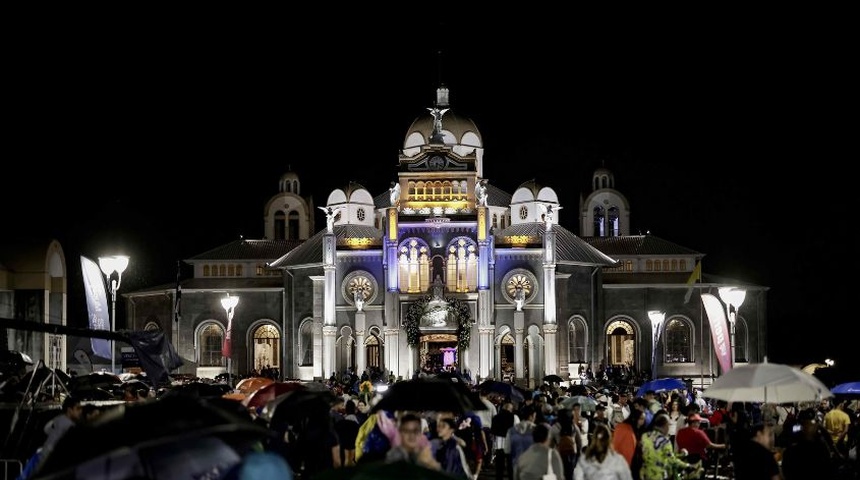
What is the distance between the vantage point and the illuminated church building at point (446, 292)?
6181cm

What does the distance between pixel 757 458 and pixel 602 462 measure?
1.51 meters

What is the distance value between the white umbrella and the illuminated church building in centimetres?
4298

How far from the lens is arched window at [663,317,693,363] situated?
6769 cm

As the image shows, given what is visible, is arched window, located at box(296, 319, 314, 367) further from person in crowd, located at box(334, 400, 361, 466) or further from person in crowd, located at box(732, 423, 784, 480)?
person in crowd, located at box(732, 423, 784, 480)

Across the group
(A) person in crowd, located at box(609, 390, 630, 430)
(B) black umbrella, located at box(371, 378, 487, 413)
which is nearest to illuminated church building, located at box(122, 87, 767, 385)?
(A) person in crowd, located at box(609, 390, 630, 430)

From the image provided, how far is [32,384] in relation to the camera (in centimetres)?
2100

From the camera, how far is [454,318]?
61.3 m

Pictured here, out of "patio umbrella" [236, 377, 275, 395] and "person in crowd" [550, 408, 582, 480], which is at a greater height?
"patio umbrella" [236, 377, 275, 395]

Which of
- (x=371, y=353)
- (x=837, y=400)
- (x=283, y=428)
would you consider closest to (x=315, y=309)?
(x=371, y=353)

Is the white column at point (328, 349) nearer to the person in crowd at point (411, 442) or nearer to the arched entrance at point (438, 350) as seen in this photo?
the arched entrance at point (438, 350)

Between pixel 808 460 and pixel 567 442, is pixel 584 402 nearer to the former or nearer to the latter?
pixel 567 442

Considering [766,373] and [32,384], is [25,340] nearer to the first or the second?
[32,384]

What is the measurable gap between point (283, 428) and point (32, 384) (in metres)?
6.19

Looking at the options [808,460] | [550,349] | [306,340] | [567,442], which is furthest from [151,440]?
[306,340]
